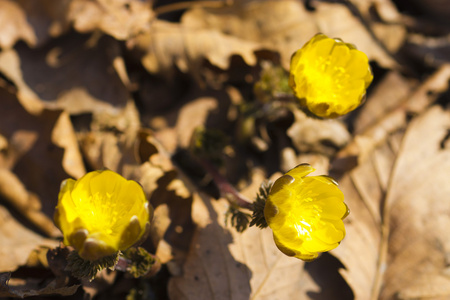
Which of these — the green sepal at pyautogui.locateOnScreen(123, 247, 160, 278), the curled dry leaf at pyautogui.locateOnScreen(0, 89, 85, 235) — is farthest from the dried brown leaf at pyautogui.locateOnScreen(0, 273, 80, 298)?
the curled dry leaf at pyautogui.locateOnScreen(0, 89, 85, 235)

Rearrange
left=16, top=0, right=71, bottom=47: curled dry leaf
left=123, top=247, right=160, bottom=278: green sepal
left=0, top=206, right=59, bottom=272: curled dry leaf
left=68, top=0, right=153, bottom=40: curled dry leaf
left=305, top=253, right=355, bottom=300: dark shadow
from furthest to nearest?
left=16, top=0, right=71, bottom=47: curled dry leaf, left=68, top=0, right=153, bottom=40: curled dry leaf, left=305, top=253, right=355, bottom=300: dark shadow, left=0, top=206, right=59, bottom=272: curled dry leaf, left=123, top=247, right=160, bottom=278: green sepal

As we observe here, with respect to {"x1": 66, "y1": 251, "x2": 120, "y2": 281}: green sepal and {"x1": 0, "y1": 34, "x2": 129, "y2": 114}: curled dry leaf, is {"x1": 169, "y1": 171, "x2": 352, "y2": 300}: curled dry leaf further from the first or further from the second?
{"x1": 0, "y1": 34, "x2": 129, "y2": 114}: curled dry leaf

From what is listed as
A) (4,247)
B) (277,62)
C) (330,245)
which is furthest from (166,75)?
(330,245)

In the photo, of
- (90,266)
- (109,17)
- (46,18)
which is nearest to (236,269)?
(90,266)

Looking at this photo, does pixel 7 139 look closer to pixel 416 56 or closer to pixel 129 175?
pixel 129 175

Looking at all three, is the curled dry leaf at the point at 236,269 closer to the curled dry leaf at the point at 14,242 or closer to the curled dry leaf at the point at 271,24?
the curled dry leaf at the point at 14,242

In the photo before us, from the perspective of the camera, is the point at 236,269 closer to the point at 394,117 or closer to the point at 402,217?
the point at 402,217
